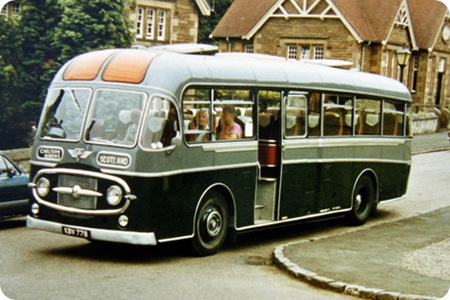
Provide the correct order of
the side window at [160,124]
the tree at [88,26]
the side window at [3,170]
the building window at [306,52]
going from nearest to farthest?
1. the side window at [160,124]
2. the side window at [3,170]
3. the tree at [88,26]
4. the building window at [306,52]

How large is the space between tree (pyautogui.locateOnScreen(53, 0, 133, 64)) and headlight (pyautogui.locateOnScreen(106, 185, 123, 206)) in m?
21.7

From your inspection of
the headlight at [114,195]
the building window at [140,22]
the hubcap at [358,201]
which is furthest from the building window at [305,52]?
the headlight at [114,195]

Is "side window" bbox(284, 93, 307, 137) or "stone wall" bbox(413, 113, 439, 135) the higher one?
"side window" bbox(284, 93, 307, 137)

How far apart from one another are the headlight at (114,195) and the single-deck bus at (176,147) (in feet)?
0.04

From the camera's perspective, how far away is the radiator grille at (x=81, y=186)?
1140 cm

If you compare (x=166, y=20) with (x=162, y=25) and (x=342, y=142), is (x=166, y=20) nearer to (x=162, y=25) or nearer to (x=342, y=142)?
(x=162, y=25)

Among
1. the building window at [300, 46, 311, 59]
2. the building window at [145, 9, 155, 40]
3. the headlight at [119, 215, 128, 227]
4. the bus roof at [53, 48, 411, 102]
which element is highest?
the building window at [145, 9, 155, 40]

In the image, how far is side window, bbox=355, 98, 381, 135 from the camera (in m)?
16.9

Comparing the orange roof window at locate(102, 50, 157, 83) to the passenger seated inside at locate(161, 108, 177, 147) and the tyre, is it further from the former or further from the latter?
the tyre

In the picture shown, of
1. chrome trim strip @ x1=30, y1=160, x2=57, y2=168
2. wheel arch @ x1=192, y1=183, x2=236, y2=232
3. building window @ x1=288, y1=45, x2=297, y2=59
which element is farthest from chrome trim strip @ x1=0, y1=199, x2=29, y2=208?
building window @ x1=288, y1=45, x2=297, y2=59

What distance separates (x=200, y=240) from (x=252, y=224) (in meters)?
1.53

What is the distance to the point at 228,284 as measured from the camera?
10398mm

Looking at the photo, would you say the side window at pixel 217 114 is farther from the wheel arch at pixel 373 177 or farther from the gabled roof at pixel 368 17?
the gabled roof at pixel 368 17

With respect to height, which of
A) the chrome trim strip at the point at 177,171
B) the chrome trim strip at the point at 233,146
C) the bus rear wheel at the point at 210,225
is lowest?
the bus rear wheel at the point at 210,225
